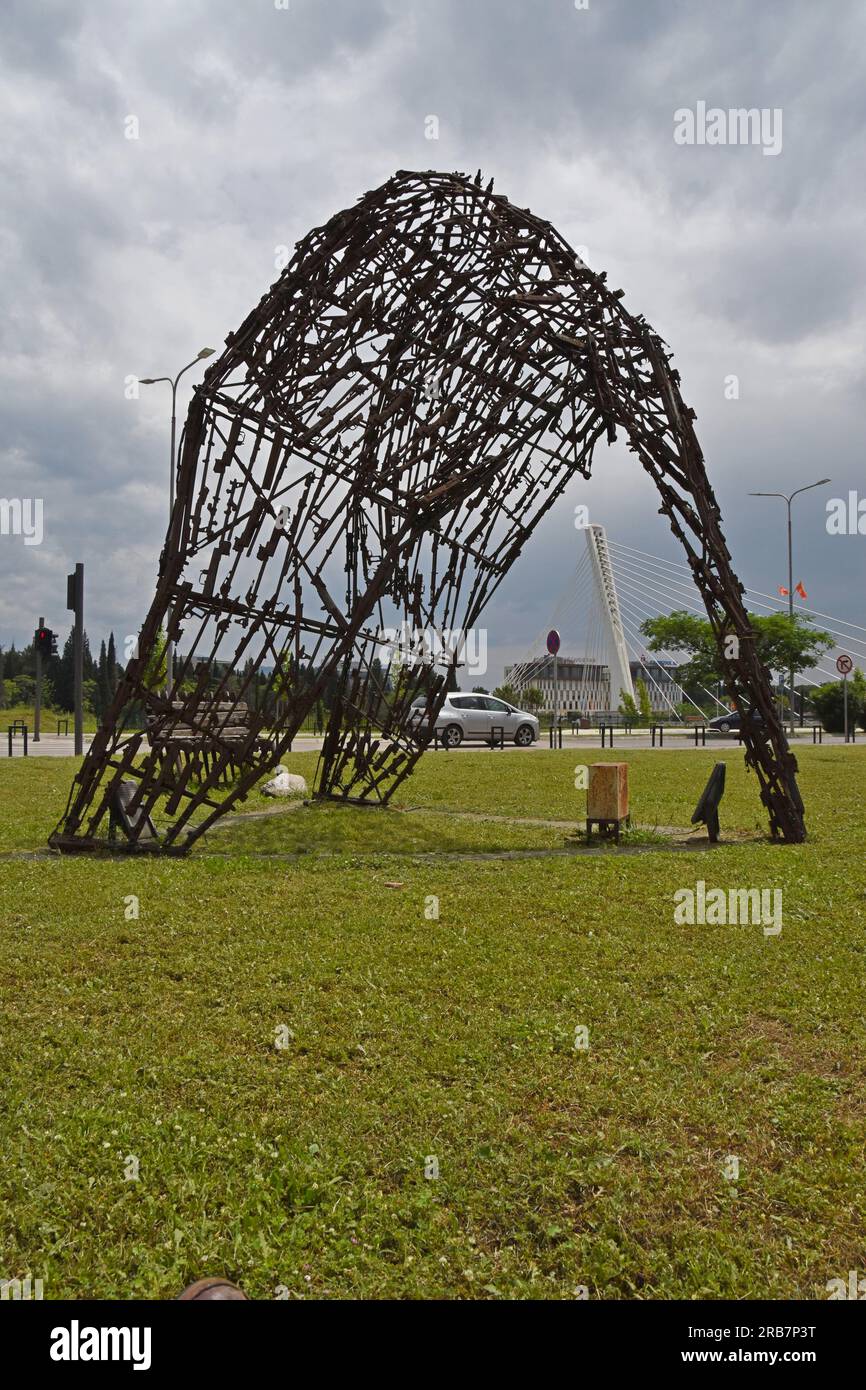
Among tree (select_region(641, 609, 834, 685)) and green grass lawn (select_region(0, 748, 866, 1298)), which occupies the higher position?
tree (select_region(641, 609, 834, 685))

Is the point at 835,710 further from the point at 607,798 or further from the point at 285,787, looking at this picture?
the point at 607,798

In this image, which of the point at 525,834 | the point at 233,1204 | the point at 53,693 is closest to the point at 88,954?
the point at 233,1204

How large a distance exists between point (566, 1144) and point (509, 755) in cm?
1909

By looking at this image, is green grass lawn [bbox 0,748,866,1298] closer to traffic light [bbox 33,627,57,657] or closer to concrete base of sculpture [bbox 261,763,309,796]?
concrete base of sculpture [bbox 261,763,309,796]

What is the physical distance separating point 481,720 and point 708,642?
119 ft

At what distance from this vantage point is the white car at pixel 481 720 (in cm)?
2795

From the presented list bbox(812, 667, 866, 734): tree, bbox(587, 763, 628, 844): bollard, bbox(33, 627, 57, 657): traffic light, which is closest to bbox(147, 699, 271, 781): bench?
bbox(587, 763, 628, 844): bollard

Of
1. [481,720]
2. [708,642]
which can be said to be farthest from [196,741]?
[708,642]

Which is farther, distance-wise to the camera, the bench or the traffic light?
the traffic light

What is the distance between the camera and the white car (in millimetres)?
27953

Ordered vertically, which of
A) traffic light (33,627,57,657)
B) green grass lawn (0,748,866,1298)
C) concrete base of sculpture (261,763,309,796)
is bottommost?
green grass lawn (0,748,866,1298)

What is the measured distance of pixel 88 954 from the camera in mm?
5344

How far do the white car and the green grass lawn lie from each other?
20597mm
